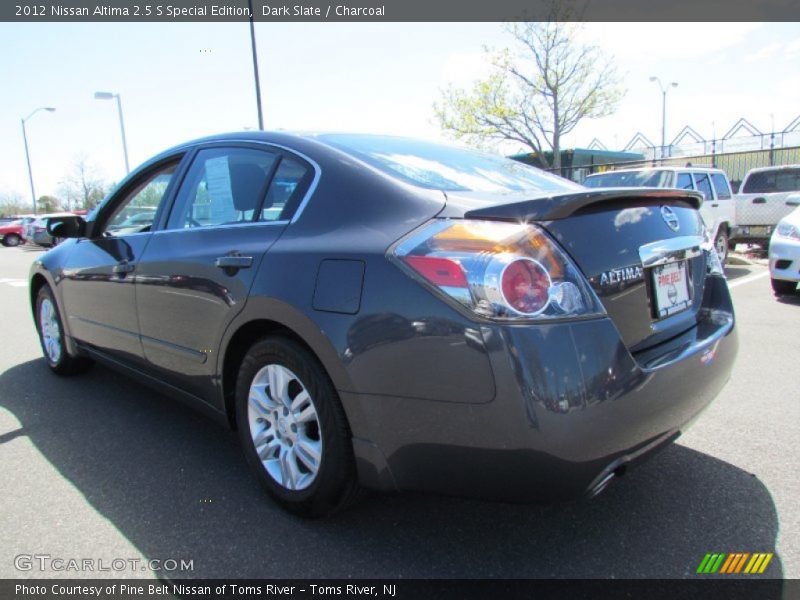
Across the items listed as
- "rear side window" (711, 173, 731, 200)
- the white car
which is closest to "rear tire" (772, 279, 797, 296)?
the white car

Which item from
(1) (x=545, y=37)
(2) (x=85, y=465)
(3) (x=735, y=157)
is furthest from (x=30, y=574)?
(3) (x=735, y=157)

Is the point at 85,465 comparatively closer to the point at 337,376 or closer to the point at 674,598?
the point at 337,376

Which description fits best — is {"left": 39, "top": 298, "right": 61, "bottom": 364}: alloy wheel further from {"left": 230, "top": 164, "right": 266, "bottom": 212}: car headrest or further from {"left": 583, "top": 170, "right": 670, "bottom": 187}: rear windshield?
{"left": 583, "top": 170, "right": 670, "bottom": 187}: rear windshield

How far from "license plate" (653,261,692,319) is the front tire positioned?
1257 millimetres

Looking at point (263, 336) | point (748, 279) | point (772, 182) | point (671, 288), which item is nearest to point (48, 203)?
point (772, 182)

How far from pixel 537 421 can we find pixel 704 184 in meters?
10.9

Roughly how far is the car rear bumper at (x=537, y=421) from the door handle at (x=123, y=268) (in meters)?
1.91

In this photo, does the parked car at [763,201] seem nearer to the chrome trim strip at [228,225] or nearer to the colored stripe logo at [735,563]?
the colored stripe logo at [735,563]

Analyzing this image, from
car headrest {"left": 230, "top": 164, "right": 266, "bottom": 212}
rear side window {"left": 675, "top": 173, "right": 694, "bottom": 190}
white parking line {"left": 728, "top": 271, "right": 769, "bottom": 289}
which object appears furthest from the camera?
rear side window {"left": 675, "top": 173, "right": 694, "bottom": 190}

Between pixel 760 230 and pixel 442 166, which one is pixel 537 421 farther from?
pixel 760 230

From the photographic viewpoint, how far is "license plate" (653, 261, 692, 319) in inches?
86.7

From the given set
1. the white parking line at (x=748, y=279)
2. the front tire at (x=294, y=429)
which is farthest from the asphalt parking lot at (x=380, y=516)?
the white parking line at (x=748, y=279)

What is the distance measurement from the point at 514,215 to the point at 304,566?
4.84 ft

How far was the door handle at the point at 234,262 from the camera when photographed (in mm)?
2484
